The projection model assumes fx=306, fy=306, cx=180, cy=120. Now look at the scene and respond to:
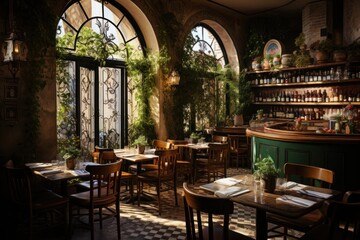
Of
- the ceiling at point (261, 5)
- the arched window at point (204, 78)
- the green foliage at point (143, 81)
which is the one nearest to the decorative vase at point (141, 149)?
the green foliage at point (143, 81)

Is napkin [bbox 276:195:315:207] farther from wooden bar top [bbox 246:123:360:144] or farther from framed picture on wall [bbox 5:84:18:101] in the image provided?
framed picture on wall [bbox 5:84:18:101]

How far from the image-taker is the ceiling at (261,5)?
7727mm

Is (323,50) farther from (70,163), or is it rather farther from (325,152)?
(70,163)

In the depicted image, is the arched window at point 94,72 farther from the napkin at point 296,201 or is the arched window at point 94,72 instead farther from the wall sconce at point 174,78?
the napkin at point 296,201

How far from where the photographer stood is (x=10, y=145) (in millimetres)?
4539

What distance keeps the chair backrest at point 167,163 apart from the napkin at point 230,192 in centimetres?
194

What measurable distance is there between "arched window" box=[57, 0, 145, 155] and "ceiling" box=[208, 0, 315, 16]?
104 inches

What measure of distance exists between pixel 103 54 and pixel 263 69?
15.1 feet

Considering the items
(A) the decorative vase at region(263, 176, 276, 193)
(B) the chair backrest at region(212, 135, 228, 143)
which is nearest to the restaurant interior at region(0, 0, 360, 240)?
(A) the decorative vase at region(263, 176, 276, 193)

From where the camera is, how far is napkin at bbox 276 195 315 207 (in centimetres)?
246

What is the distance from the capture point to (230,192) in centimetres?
272

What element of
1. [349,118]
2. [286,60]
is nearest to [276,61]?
[286,60]

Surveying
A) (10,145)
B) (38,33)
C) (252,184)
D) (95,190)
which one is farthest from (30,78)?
(252,184)

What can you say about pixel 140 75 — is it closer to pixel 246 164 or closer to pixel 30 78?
pixel 30 78
